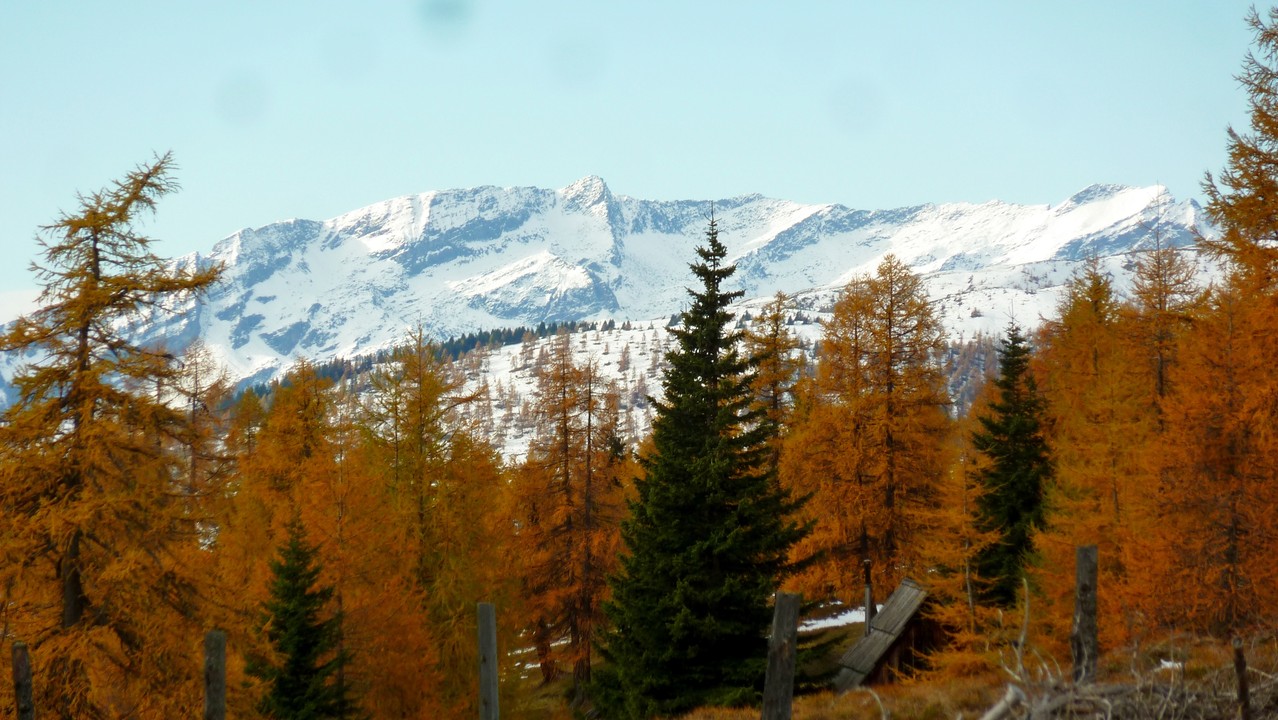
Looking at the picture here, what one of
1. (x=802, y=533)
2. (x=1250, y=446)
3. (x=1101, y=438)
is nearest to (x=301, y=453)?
(x=802, y=533)

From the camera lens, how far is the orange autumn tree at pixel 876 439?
2848cm

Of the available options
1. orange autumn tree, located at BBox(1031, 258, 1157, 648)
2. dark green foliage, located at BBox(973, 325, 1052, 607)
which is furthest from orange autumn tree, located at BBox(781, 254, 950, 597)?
orange autumn tree, located at BBox(1031, 258, 1157, 648)

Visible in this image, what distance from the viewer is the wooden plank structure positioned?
71.2 ft

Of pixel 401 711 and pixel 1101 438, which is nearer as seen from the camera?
pixel 401 711

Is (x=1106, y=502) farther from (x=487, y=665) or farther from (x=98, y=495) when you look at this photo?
(x=98, y=495)

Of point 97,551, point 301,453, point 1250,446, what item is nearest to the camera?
point 97,551

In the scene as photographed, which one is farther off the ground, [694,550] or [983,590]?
[694,550]

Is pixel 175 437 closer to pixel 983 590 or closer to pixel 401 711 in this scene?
pixel 401 711

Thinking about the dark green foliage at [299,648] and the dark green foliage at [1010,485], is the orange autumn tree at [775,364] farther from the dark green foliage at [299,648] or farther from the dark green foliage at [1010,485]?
the dark green foliage at [299,648]

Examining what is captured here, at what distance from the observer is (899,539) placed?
28.8m

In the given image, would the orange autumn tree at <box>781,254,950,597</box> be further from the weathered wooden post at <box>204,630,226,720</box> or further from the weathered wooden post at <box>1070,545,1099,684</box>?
the weathered wooden post at <box>204,630,226,720</box>

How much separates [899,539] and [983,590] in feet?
13.4

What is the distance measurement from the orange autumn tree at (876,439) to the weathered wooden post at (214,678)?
2048 cm

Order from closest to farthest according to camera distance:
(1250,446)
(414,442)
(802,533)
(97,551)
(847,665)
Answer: (97,551), (1250,446), (802,533), (847,665), (414,442)
